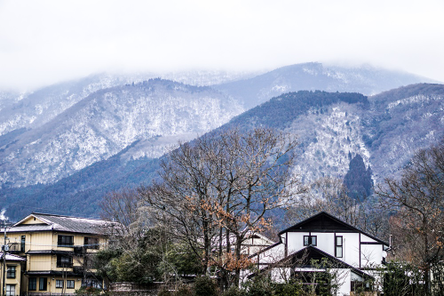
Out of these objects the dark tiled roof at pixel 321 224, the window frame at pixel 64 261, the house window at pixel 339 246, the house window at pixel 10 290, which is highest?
the dark tiled roof at pixel 321 224

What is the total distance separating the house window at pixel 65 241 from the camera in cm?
7457

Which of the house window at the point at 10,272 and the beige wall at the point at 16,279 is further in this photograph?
the house window at the point at 10,272

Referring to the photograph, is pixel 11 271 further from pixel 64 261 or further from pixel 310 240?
pixel 310 240

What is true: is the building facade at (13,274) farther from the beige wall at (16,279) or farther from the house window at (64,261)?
the house window at (64,261)

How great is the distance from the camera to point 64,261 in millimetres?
75000

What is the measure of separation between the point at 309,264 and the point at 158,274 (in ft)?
43.8

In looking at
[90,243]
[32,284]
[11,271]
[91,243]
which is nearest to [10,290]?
[11,271]

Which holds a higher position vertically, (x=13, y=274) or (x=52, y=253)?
(x=52, y=253)

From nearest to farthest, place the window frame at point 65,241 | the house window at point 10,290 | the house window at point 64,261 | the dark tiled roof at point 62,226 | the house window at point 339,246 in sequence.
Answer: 1. the house window at point 339,246
2. the house window at point 10,290
3. the dark tiled roof at point 62,226
4. the window frame at point 65,241
5. the house window at point 64,261

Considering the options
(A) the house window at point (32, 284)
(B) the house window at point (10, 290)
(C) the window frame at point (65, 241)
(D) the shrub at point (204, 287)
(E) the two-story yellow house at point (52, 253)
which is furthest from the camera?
(C) the window frame at point (65, 241)

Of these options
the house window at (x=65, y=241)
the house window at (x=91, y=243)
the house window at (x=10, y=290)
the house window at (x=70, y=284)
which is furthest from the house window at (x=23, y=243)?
the house window at (x=91, y=243)

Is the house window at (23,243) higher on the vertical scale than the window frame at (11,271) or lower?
higher

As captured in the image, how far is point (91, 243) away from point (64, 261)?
476 centimetres

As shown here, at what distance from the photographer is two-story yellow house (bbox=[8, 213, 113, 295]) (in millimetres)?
72875
